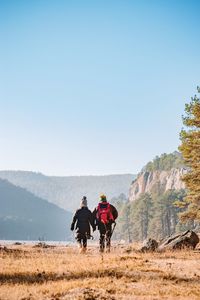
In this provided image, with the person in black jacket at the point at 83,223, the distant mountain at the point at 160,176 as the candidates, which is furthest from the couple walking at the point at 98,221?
the distant mountain at the point at 160,176

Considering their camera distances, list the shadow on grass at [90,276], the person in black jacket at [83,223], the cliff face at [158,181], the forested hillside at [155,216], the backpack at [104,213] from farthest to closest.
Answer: the cliff face at [158,181] < the forested hillside at [155,216] < the person in black jacket at [83,223] < the backpack at [104,213] < the shadow on grass at [90,276]

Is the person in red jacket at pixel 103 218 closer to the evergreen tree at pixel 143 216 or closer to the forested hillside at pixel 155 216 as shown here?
the forested hillside at pixel 155 216

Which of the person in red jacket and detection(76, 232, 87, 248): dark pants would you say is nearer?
the person in red jacket

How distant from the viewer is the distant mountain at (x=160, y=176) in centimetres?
13338

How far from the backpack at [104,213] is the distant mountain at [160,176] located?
113499mm

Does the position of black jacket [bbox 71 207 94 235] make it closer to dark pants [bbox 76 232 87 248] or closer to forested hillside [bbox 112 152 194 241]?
dark pants [bbox 76 232 87 248]

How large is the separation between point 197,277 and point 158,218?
92369mm

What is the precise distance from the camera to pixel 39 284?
8.18m

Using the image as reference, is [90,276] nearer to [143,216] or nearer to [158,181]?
[143,216]

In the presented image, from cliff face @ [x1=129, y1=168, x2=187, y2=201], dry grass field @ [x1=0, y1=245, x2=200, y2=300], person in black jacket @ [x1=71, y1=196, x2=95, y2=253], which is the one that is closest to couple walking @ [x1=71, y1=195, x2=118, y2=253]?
person in black jacket @ [x1=71, y1=196, x2=95, y2=253]

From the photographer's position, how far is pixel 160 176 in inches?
A: 5728

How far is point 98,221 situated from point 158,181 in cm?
12482

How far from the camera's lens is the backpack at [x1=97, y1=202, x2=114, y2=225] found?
15734 millimetres

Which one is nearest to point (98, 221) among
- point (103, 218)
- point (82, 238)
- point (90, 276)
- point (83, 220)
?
point (103, 218)
